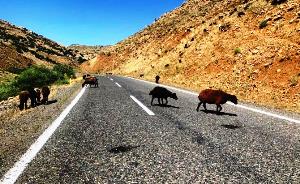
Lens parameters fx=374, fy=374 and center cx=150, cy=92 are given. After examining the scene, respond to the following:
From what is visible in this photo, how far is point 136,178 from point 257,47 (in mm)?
28367

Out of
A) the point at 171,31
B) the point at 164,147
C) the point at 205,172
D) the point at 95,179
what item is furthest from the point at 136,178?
the point at 171,31

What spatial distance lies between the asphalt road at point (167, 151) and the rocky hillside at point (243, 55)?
27.2 ft

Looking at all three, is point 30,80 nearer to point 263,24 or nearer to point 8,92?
point 8,92

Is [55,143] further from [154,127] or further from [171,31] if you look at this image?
[171,31]

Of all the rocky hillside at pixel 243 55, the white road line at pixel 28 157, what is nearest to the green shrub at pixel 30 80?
the rocky hillside at pixel 243 55

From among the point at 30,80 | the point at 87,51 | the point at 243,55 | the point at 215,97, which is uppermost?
the point at 87,51

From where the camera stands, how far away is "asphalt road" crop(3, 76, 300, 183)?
15.3 feet

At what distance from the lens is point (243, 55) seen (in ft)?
104

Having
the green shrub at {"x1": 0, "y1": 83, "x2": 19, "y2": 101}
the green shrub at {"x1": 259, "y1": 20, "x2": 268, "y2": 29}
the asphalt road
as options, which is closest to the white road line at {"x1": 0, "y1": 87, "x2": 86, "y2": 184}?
the asphalt road

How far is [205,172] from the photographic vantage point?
482 cm

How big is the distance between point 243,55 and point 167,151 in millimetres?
27255

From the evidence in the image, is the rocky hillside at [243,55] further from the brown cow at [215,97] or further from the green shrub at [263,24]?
the brown cow at [215,97]

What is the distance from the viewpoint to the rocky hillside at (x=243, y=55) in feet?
75.3

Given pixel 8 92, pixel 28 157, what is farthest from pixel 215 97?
pixel 8 92
